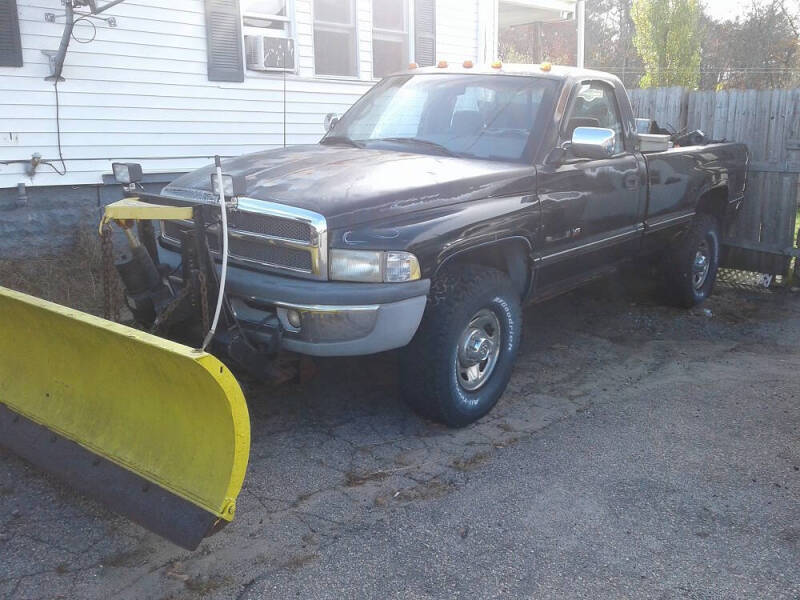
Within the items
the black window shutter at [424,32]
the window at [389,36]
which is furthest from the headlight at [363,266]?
the black window shutter at [424,32]

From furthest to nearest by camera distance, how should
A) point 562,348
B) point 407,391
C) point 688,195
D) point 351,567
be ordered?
point 688,195
point 562,348
point 407,391
point 351,567

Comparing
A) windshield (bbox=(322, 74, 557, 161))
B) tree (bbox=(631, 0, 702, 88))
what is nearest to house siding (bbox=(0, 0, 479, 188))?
windshield (bbox=(322, 74, 557, 161))

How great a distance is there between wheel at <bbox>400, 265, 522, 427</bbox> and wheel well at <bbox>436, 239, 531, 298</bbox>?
0.12 meters

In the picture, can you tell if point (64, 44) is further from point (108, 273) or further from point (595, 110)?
point (595, 110)

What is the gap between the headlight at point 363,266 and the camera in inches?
150

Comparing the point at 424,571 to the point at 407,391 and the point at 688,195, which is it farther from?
the point at 688,195

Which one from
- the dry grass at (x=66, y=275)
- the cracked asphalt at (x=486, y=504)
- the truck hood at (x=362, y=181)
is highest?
the truck hood at (x=362, y=181)

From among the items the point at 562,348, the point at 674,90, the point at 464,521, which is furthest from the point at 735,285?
the point at 464,521

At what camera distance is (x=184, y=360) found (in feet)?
9.75

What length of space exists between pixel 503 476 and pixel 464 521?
1.68 ft

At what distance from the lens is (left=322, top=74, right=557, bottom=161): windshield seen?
4992mm

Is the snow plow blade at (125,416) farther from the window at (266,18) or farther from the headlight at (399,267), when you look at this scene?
the window at (266,18)

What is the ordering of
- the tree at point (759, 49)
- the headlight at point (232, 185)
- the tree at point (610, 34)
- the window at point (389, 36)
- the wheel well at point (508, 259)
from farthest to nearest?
the tree at point (610, 34) → the tree at point (759, 49) → the window at point (389, 36) → the wheel well at point (508, 259) → the headlight at point (232, 185)

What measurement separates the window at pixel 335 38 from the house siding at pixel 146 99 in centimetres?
16
